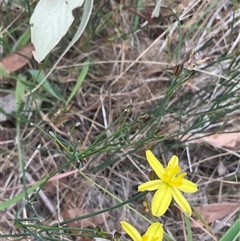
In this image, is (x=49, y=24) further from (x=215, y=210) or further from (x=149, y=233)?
(x=215, y=210)

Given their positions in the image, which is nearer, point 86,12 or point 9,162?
point 86,12

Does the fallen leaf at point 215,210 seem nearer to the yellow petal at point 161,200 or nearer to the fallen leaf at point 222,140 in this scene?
the fallen leaf at point 222,140

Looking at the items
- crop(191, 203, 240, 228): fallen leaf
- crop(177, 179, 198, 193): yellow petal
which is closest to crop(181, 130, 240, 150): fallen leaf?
crop(191, 203, 240, 228): fallen leaf

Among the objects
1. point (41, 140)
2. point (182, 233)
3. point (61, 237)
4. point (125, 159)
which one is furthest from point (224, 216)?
point (41, 140)

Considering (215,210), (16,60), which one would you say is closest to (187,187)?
(215,210)

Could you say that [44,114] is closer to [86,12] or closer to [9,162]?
[9,162]

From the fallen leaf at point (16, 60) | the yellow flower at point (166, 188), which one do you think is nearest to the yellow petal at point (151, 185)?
the yellow flower at point (166, 188)

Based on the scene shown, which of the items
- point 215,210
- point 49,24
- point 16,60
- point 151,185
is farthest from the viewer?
point 16,60
